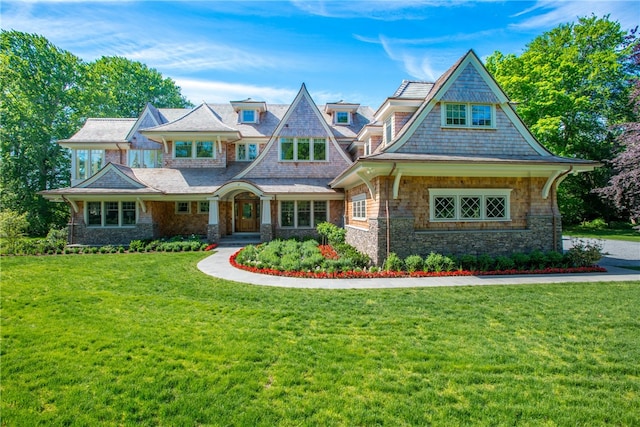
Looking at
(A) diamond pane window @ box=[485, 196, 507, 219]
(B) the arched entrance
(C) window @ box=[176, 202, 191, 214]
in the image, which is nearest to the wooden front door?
(B) the arched entrance

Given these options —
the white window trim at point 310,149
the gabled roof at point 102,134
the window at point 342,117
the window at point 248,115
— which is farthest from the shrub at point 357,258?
the gabled roof at point 102,134

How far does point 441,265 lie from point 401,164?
3505mm

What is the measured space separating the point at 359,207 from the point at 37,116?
30.2 meters

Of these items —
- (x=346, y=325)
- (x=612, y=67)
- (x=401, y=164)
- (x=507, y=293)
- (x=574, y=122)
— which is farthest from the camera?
(x=574, y=122)

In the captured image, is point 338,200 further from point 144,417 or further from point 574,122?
point 574,122

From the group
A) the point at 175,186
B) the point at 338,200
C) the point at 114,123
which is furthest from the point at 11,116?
the point at 338,200

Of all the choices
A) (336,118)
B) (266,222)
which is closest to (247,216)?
(266,222)

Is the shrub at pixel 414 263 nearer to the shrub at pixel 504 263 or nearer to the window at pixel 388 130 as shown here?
the shrub at pixel 504 263

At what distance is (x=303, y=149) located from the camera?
733 inches

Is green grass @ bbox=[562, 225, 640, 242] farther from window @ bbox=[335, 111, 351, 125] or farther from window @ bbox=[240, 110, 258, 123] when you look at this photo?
window @ bbox=[240, 110, 258, 123]

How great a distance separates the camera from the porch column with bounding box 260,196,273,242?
1658 cm

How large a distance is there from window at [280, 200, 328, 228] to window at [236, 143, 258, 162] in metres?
5.04

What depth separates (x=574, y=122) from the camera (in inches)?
1054

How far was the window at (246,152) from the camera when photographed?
20.8m
